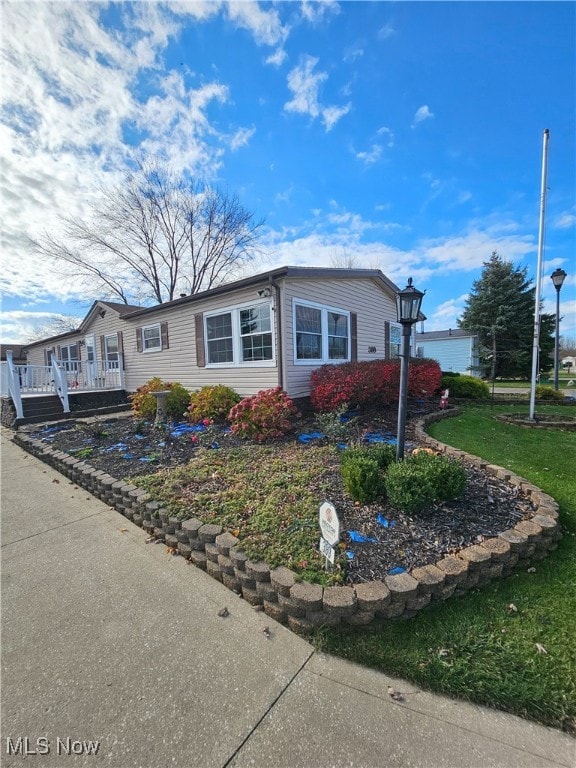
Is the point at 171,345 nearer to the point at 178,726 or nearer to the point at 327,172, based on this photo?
the point at 327,172

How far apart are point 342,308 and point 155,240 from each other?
56.9 ft

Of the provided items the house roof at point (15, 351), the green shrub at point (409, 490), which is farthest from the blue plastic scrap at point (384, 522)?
the house roof at point (15, 351)

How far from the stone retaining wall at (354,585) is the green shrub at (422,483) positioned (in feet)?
1.66

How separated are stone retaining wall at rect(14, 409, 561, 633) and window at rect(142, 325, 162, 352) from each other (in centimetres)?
811

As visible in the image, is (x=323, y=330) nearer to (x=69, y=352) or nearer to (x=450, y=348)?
(x=69, y=352)

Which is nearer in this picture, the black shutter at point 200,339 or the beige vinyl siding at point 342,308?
the beige vinyl siding at point 342,308

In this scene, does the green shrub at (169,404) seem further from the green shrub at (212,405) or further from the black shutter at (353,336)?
the black shutter at (353,336)

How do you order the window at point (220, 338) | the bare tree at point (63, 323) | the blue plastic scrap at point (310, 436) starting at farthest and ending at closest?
the bare tree at point (63, 323)
the window at point (220, 338)
the blue plastic scrap at point (310, 436)

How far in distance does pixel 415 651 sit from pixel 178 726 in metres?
1.29

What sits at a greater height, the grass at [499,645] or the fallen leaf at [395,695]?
the grass at [499,645]

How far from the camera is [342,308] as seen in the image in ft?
29.0

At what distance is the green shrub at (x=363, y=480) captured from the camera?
3031 mm

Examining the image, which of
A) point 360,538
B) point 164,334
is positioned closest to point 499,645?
point 360,538

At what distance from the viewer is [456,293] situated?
2155 centimetres
